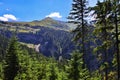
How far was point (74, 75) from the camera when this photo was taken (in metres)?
27.0

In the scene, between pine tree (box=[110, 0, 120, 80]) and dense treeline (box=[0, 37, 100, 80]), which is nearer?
pine tree (box=[110, 0, 120, 80])

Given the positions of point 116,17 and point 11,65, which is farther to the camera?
point 11,65

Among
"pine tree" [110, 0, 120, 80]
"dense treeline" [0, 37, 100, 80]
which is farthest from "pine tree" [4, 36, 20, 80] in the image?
"pine tree" [110, 0, 120, 80]

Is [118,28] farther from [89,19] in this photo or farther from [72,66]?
[89,19]

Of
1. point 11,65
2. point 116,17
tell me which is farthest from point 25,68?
point 116,17

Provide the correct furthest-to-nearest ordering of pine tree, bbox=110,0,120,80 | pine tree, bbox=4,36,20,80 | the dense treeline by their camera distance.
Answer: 1. pine tree, bbox=4,36,20,80
2. the dense treeline
3. pine tree, bbox=110,0,120,80

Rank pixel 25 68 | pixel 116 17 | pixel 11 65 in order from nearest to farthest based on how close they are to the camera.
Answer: pixel 116 17 → pixel 11 65 → pixel 25 68

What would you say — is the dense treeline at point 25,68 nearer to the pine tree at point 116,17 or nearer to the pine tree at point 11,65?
the pine tree at point 11,65

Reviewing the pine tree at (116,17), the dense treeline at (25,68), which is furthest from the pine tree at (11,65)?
the pine tree at (116,17)

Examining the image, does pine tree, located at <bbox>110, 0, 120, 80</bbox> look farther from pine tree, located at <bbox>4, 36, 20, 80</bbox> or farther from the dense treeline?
pine tree, located at <bbox>4, 36, 20, 80</bbox>

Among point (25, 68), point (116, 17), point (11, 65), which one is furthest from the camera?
point (25, 68)

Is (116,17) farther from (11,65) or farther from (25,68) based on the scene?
(25,68)

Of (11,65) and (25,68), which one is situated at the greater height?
(11,65)

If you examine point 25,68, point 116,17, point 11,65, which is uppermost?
point 116,17
